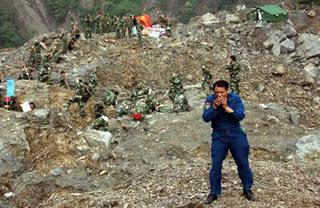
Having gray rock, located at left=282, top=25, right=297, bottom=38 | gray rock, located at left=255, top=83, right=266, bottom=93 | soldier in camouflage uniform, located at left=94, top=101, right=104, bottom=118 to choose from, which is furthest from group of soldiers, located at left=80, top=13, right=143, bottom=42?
soldier in camouflage uniform, located at left=94, top=101, right=104, bottom=118

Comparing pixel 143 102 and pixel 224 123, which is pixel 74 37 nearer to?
pixel 143 102

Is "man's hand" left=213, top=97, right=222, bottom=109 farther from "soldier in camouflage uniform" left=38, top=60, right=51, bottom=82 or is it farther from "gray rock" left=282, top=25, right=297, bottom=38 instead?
"gray rock" left=282, top=25, right=297, bottom=38

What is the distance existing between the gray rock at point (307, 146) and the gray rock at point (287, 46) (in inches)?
444

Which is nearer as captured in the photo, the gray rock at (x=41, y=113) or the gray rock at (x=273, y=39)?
the gray rock at (x=41, y=113)

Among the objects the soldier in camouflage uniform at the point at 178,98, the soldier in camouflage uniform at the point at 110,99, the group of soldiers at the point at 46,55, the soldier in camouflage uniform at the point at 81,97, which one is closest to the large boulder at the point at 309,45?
the soldier in camouflage uniform at the point at 178,98

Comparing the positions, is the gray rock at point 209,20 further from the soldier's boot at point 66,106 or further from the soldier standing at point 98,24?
the soldier's boot at point 66,106

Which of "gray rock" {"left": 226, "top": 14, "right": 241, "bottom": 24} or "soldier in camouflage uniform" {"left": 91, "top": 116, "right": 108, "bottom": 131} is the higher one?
"gray rock" {"left": 226, "top": 14, "right": 241, "bottom": 24}

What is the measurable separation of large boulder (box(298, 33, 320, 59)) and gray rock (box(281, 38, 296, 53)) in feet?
1.20

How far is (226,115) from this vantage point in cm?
757

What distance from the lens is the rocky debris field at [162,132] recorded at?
30.7 feet

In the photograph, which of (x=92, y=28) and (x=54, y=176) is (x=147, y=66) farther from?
(x=54, y=176)

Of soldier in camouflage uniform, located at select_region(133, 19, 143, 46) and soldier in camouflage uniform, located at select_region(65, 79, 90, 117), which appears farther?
soldier in camouflage uniform, located at select_region(133, 19, 143, 46)

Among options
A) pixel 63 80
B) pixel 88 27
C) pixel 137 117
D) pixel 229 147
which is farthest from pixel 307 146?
pixel 88 27

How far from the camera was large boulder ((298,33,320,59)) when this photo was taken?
75.7ft
